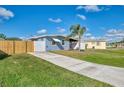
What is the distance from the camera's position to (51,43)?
31.1m

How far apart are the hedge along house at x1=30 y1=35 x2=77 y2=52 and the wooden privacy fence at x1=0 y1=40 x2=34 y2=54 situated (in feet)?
8.07

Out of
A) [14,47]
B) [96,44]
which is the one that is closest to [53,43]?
[14,47]

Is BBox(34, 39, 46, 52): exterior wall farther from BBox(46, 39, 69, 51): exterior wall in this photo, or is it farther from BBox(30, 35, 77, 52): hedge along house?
BBox(46, 39, 69, 51): exterior wall

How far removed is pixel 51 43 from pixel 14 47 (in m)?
9.44

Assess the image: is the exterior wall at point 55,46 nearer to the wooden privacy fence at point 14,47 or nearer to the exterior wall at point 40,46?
the exterior wall at point 40,46

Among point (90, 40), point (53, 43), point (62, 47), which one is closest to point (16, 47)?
point (53, 43)

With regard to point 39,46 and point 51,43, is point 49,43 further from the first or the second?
point 39,46

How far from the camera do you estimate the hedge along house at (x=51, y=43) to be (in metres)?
28.1

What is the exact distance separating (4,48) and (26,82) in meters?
14.7

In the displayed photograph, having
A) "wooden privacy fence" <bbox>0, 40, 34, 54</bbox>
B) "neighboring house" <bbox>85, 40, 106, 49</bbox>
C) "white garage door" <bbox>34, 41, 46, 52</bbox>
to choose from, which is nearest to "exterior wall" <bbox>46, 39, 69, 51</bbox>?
"white garage door" <bbox>34, 41, 46, 52</bbox>
